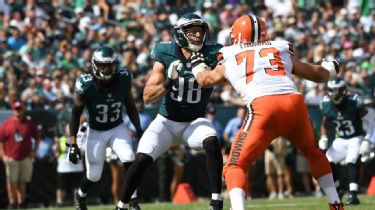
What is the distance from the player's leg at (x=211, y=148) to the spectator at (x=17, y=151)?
615 cm

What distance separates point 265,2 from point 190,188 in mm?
7760

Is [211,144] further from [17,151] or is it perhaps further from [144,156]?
[17,151]

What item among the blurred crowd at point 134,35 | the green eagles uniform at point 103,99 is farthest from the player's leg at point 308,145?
the blurred crowd at point 134,35

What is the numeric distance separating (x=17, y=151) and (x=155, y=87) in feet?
21.6

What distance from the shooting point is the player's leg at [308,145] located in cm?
718

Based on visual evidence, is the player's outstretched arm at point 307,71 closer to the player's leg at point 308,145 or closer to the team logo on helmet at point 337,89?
the player's leg at point 308,145

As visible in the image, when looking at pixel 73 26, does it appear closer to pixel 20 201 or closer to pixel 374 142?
pixel 20 201

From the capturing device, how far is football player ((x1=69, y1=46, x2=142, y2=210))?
9.66 metres

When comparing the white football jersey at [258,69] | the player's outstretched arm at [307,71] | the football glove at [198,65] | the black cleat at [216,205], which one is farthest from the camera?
the black cleat at [216,205]

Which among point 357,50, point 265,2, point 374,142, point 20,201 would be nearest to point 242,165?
point 20,201

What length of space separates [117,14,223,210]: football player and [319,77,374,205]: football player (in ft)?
11.3

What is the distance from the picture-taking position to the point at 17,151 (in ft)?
47.7

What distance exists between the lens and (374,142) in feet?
54.3

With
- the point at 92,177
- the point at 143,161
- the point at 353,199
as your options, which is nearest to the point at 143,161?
the point at 143,161
